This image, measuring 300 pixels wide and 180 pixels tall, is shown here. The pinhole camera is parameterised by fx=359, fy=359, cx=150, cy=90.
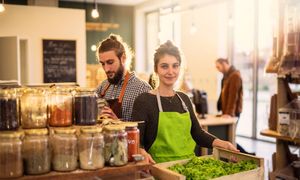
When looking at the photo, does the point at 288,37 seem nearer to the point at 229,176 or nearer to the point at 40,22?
the point at 229,176

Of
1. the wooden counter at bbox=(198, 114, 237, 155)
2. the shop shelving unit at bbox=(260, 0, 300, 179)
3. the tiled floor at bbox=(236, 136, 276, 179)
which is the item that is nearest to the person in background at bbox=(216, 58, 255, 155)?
the wooden counter at bbox=(198, 114, 237, 155)

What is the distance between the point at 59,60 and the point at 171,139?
511cm

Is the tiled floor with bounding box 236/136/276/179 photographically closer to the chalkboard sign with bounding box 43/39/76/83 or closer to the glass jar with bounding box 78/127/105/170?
the chalkboard sign with bounding box 43/39/76/83

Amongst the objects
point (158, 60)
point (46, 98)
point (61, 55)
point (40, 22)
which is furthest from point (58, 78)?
point (46, 98)

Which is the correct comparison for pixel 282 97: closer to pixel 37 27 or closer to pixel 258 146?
pixel 258 146

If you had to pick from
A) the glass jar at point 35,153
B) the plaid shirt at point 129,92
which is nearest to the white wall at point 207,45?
the plaid shirt at point 129,92

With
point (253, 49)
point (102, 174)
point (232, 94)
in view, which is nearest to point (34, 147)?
point (102, 174)

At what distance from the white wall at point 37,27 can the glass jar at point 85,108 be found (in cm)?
512

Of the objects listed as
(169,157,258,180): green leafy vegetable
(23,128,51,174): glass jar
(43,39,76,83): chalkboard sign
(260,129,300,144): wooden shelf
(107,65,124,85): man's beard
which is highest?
(43,39,76,83): chalkboard sign

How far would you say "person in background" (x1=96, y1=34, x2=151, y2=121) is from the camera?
255cm

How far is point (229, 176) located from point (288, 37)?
81.4 inches

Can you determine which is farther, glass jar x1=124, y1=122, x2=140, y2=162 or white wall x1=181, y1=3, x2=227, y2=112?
white wall x1=181, y1=3, x2=227, y2=112

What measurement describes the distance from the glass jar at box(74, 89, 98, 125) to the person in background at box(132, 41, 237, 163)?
580 mm

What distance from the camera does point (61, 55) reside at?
A: 6867mm
